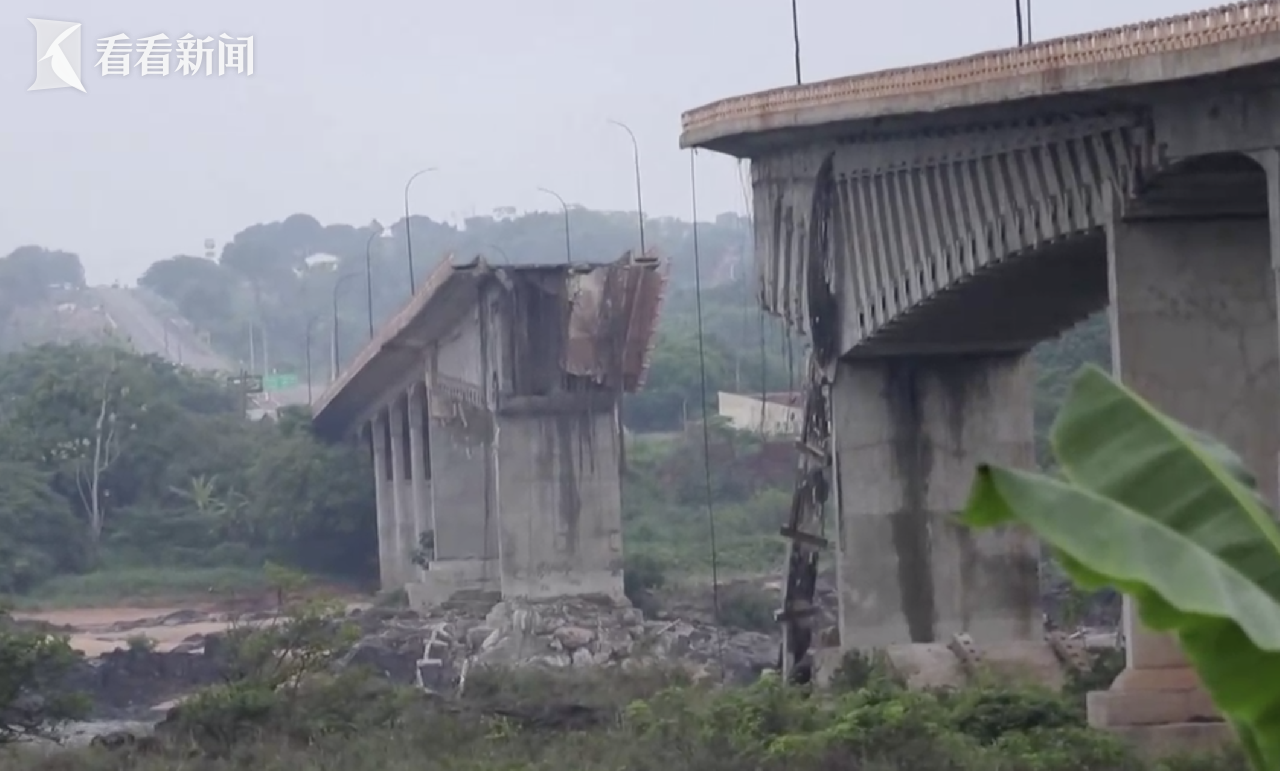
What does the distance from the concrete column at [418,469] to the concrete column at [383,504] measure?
2219mm

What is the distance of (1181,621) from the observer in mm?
5113

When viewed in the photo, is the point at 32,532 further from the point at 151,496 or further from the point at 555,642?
the point at 555,642

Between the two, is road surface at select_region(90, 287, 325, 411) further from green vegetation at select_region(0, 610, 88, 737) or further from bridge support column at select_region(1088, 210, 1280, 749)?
bridge support column at select_region(1088, 210, 1280, 749)

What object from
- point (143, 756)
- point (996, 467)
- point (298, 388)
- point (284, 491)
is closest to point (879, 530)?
point (143, 756)

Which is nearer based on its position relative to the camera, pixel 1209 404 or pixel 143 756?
pixel 143 756

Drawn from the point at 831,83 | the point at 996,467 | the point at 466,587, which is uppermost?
the point at 831,83

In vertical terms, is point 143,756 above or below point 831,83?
below

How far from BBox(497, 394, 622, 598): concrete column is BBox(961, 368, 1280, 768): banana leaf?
43.4 meters

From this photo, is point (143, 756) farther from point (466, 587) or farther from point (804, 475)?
point (466, 587)

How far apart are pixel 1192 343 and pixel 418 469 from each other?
4284cm

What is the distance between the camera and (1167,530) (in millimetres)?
5043

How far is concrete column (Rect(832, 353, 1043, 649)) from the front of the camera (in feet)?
101

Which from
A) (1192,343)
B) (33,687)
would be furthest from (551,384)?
(1192,343)

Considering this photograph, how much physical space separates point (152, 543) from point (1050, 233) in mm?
49106
